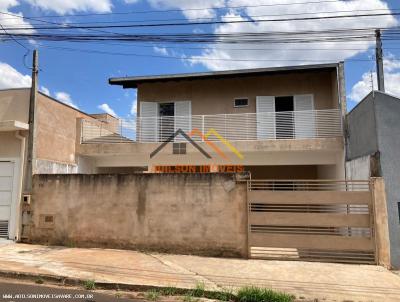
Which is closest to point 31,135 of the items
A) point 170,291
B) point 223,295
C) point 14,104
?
point 14,104

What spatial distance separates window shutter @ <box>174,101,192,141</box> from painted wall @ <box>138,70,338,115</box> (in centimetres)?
18

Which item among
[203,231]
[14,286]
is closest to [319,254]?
[203,231]

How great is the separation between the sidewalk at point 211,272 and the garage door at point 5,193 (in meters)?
1.55

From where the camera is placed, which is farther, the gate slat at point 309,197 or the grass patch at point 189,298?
the gate slat at point 309,197

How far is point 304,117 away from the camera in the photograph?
1284 centimetres

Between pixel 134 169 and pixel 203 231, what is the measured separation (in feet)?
28.2

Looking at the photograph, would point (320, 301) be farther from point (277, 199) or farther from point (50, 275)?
point (50, 275)

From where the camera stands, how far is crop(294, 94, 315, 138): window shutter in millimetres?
12547

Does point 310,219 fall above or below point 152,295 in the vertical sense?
above

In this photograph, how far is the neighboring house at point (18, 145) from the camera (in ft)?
32.7

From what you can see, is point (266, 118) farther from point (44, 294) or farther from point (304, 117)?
point (44, 294)

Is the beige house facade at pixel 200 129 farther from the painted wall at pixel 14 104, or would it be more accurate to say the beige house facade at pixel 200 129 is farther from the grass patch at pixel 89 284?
the grass patch at pixel 89 284

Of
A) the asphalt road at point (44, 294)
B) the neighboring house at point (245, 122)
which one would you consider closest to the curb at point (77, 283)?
the asphalt road at point (44, 294)

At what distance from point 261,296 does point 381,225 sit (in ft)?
13.4
